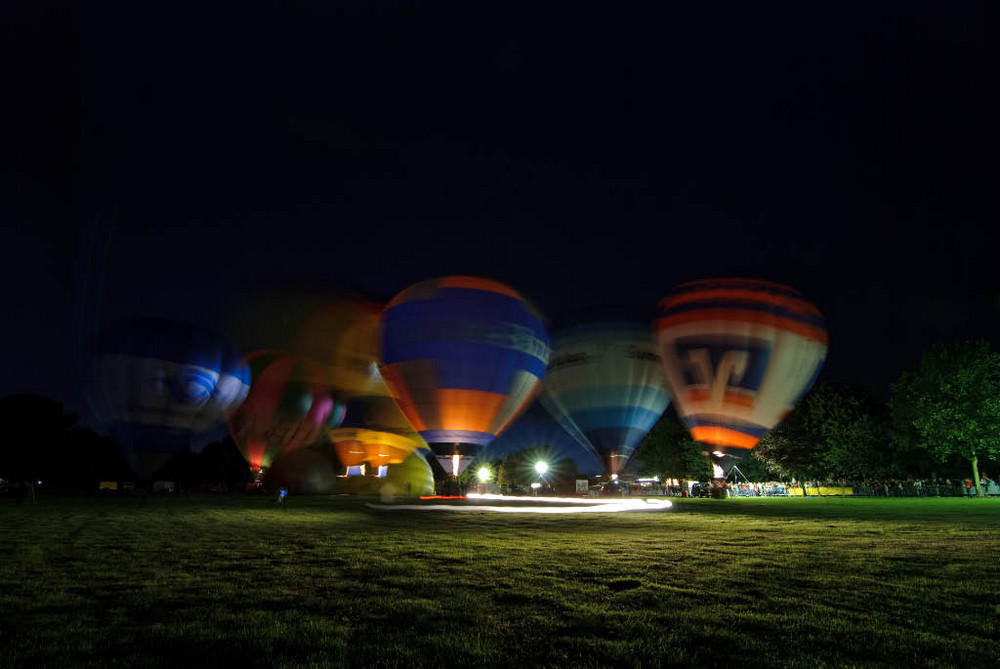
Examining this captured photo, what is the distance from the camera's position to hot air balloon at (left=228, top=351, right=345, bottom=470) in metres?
48.8

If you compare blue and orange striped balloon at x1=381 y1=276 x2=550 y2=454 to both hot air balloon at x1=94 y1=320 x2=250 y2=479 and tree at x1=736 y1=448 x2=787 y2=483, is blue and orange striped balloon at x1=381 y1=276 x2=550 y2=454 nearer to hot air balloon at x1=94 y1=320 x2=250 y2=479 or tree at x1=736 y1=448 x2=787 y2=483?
hot air balloon at x1=94 y1=320 x2=250 y2=479

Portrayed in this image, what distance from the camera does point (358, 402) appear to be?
50156 mm

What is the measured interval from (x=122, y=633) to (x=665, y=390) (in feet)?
137

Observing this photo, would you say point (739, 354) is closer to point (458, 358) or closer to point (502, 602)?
point (458, 358)

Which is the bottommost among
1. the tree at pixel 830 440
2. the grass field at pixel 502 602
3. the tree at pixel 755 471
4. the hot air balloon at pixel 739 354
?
the grass field at pixel 502 602

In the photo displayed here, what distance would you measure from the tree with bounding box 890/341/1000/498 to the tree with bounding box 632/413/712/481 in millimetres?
25407

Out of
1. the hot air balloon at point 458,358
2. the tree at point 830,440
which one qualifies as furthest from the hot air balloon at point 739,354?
the tree at point 830,440

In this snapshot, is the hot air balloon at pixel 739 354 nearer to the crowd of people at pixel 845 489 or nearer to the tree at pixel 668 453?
the crowd of people at pixel 845 489

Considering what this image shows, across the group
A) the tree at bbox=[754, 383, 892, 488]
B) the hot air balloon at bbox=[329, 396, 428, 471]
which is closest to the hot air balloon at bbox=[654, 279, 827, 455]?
the tree at bbox=[754, 383, 892, 488]

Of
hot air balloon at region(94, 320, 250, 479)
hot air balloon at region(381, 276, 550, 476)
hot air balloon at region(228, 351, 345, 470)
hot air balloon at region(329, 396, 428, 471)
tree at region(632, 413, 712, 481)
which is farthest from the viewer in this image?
tree at region(632, 413, 712, 481)

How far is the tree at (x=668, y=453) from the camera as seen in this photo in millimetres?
Answer: 66500

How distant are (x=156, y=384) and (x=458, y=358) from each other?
2383 centimetres

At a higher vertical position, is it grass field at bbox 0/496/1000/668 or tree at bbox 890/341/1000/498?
tree at bbox 890/341/1000/498

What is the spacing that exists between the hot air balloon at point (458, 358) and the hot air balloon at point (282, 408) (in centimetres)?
1538
